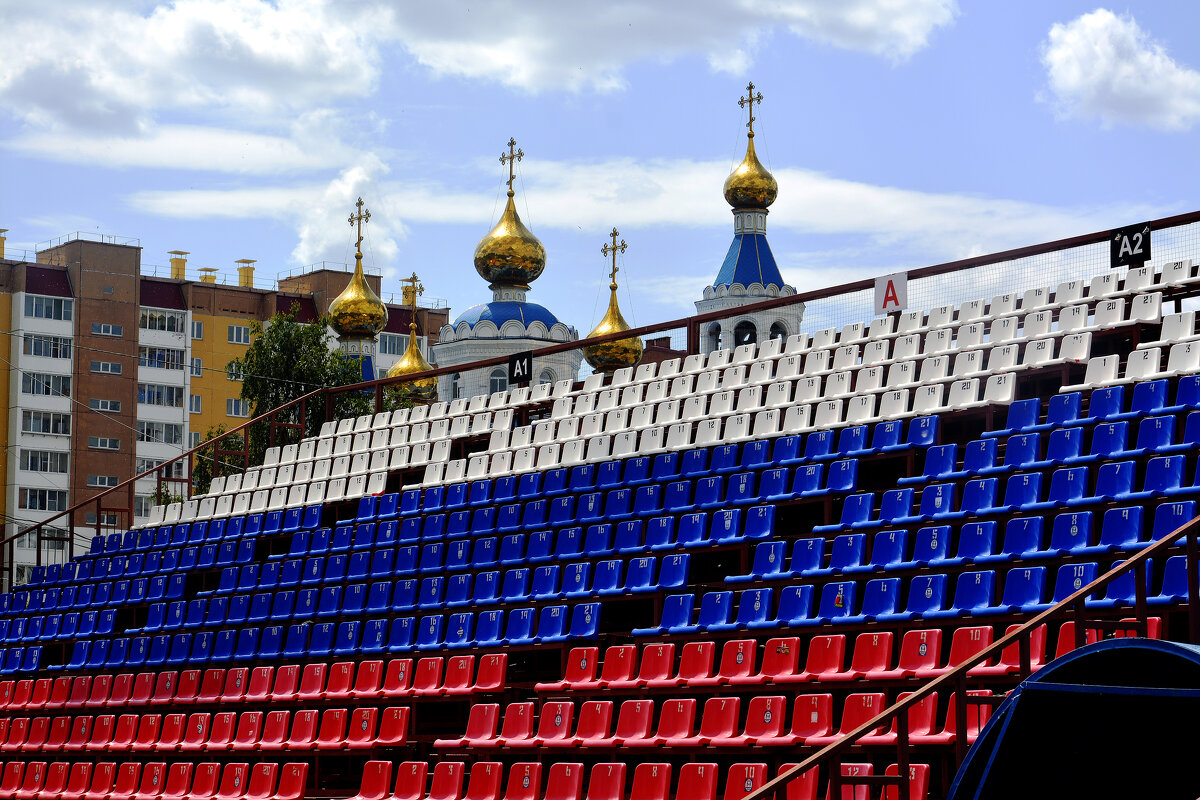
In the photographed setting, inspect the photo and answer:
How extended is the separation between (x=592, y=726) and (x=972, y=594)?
3.82 metres

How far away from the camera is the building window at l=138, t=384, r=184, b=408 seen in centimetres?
7719

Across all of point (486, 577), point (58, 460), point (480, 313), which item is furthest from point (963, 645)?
point (58, 460)

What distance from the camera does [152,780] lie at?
1911cm

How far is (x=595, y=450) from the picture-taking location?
20.1 metres

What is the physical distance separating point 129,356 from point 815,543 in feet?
212

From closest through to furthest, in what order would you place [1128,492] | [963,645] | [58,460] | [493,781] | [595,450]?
[963,645], [1128,492], [493,781], [595,450], [58,460]

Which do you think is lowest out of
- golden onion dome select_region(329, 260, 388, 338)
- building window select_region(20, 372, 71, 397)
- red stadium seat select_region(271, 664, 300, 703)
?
red stadium seat select_region(271, 664, 300, 703)

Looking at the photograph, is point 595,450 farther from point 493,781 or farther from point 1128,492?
point 1128,492

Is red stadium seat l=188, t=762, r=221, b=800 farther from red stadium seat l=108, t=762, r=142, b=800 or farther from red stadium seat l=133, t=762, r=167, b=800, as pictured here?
red stadium seat l=108, t=762, r=142, b=800

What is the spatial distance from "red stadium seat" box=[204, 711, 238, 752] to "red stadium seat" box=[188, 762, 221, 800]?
46cm

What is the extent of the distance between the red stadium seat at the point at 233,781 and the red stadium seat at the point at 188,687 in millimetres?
2762

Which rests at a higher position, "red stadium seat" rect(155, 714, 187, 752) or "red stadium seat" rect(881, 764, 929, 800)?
"red stadium seat" rect(881, 764, 929, 800)

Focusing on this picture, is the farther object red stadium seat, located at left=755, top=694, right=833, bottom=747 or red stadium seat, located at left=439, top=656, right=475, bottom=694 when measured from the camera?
red stadium seat, located at left=439, top=656, right=475, bottom=694

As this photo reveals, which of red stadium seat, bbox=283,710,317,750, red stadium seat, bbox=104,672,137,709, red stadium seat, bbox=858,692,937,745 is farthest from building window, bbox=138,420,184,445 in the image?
red stadium seat, bbox=858,692,937,745
